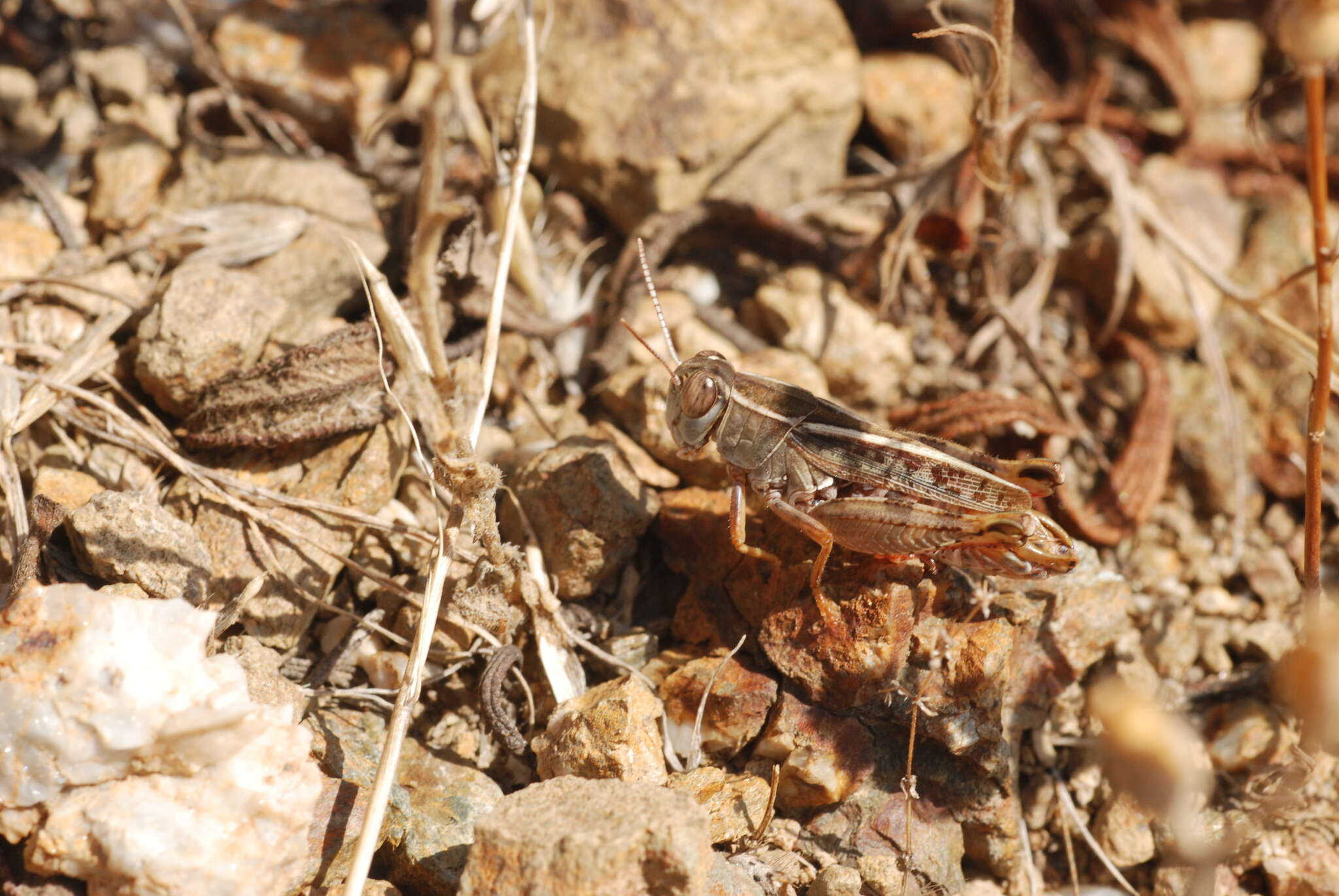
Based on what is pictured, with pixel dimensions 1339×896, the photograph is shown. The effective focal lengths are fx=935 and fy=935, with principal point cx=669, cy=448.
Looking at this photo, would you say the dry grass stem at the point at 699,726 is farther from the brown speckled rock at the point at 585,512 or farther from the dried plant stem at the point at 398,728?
the dried plant stem at the point at 398,728

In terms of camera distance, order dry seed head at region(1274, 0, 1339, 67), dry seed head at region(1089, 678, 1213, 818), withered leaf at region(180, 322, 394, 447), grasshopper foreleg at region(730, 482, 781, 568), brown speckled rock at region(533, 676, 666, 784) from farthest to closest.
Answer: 1. withered leaf at region(180, 322, 394, 447)
2. grasshopper foreleg at region(730, 482, 781, 568)
3. brown speckled rock at region(533, 676, 666, 784)
4. dry seed head at region(1274, 0, 1339, 67)
5. dry seed head at region(1089, 678, 1213, 818)

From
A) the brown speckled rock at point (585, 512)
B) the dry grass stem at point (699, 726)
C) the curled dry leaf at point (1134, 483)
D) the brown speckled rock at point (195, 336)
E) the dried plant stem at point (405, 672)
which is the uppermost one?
the brown speckled rock at point (195, 336)

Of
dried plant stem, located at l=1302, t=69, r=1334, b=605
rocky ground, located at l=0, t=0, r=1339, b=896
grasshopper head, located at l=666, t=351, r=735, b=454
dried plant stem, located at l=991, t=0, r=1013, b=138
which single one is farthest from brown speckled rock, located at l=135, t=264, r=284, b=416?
dried plant stem, located at l=1302, t=69, r=1334, b=605

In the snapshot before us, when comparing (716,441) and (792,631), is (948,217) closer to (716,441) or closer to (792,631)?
(716,441)

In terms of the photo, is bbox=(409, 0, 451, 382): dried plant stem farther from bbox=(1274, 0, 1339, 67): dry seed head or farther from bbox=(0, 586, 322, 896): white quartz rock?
bbox=(1274, 0, 1339, 67): dry seed head

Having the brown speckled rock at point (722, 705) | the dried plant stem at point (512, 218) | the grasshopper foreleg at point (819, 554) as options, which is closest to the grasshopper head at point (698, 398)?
the grasshopper foreleg at point (819, 554)

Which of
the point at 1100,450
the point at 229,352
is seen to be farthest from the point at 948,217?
the point at 229,352
